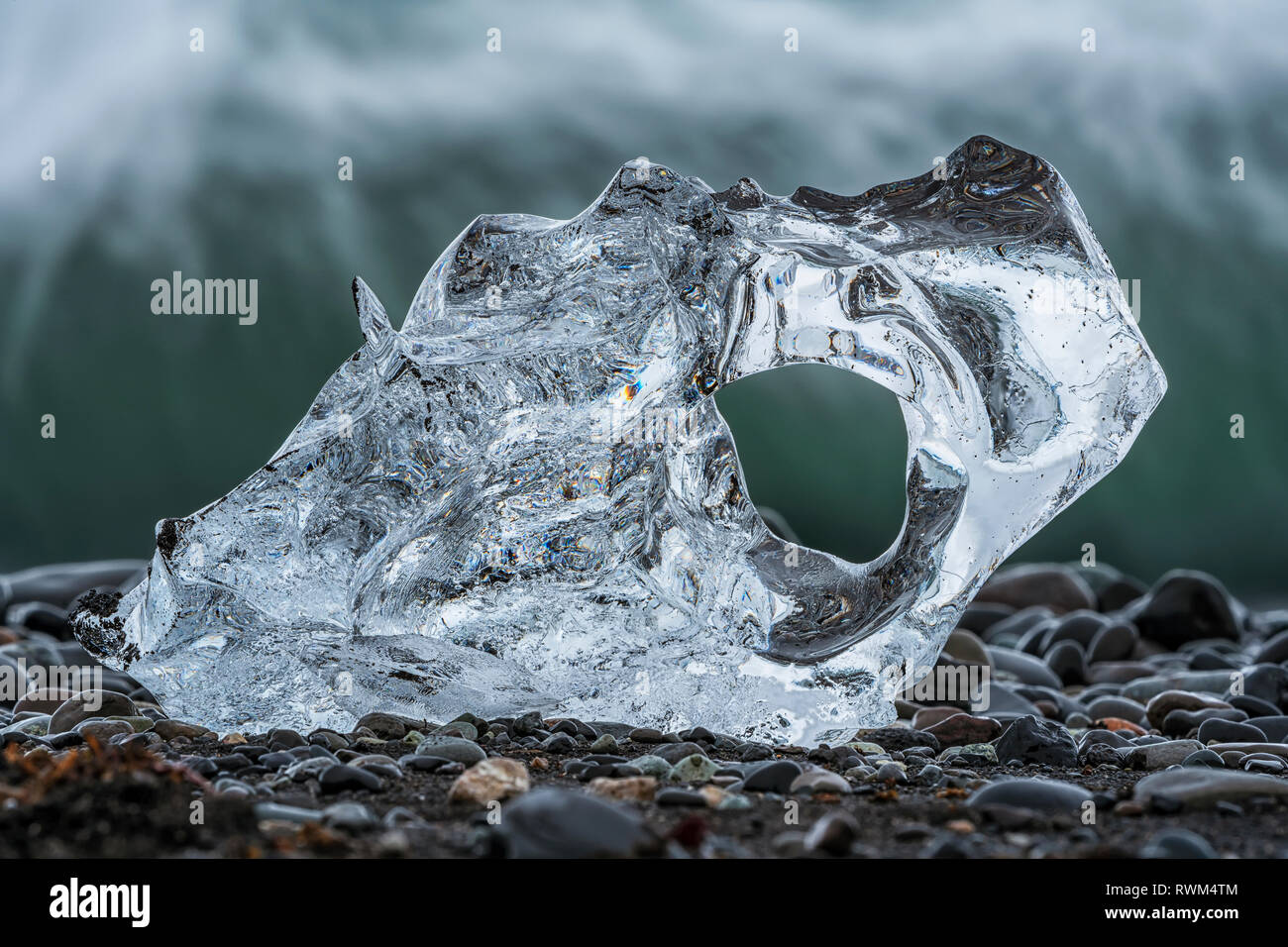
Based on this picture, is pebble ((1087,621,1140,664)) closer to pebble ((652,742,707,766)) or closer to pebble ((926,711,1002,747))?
pebble ((926,711,1002,747))

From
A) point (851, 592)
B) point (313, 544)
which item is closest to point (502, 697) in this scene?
point (313, 544)

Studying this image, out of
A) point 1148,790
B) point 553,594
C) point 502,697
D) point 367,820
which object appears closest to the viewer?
point 367,820

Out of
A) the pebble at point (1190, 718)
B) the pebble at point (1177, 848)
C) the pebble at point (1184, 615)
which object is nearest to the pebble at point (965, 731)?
the pebble at point (1190, 718)

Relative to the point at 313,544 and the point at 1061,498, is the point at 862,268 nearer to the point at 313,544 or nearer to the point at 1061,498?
the point at 1061,498

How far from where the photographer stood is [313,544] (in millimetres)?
4117

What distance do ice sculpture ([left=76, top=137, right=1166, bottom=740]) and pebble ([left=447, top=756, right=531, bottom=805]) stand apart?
3.23 ft

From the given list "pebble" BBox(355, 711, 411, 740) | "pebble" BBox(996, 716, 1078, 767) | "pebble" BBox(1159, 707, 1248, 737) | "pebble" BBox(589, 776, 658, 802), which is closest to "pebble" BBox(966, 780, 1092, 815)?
"pebble" BBox(589, 776, 658, 802)

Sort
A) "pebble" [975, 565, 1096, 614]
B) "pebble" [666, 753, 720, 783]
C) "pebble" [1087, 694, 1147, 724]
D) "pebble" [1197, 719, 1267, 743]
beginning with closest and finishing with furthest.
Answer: "pebble" [666, 753, 720, 783], "pebble" [1197, 719, 1267, 743], "pebble" [1087, 694, 1147, 724], "pebble" [975, 565, 1096, 614]

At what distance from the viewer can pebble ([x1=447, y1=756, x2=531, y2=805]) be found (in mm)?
3002

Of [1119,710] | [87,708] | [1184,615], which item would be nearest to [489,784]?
[87,708]

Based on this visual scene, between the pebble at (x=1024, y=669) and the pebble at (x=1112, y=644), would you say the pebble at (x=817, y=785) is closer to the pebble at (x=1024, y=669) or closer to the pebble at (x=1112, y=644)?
the pebble at (x=1024, y=669)

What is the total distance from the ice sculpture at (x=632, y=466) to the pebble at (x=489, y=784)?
0.98 metres
